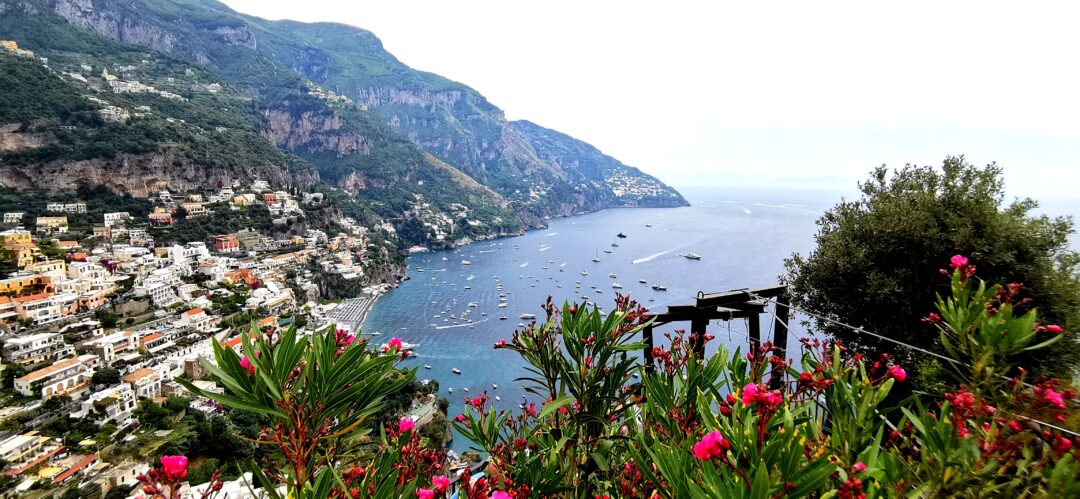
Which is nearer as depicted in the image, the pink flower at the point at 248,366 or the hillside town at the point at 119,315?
the pink flower at the point at 248,366

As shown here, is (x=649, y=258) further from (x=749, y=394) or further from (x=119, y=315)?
(x=749, y=394)

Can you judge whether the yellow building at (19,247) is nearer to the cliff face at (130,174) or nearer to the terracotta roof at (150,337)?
the terracotta roof at (150,337)

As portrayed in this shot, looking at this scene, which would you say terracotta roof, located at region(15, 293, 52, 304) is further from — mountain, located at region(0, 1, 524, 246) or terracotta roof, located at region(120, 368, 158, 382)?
mountain, located at region(0, 1, 524, 246)

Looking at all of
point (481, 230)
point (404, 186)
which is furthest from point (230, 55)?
point (481, 230)

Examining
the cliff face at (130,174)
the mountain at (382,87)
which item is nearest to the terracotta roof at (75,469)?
the cliff face at (130,174)

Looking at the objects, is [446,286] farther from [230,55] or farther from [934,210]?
[230,55]

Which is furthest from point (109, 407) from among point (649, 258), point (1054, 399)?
point (649, 258)

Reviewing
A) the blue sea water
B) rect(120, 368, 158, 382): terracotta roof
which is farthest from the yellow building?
the blue sea water
